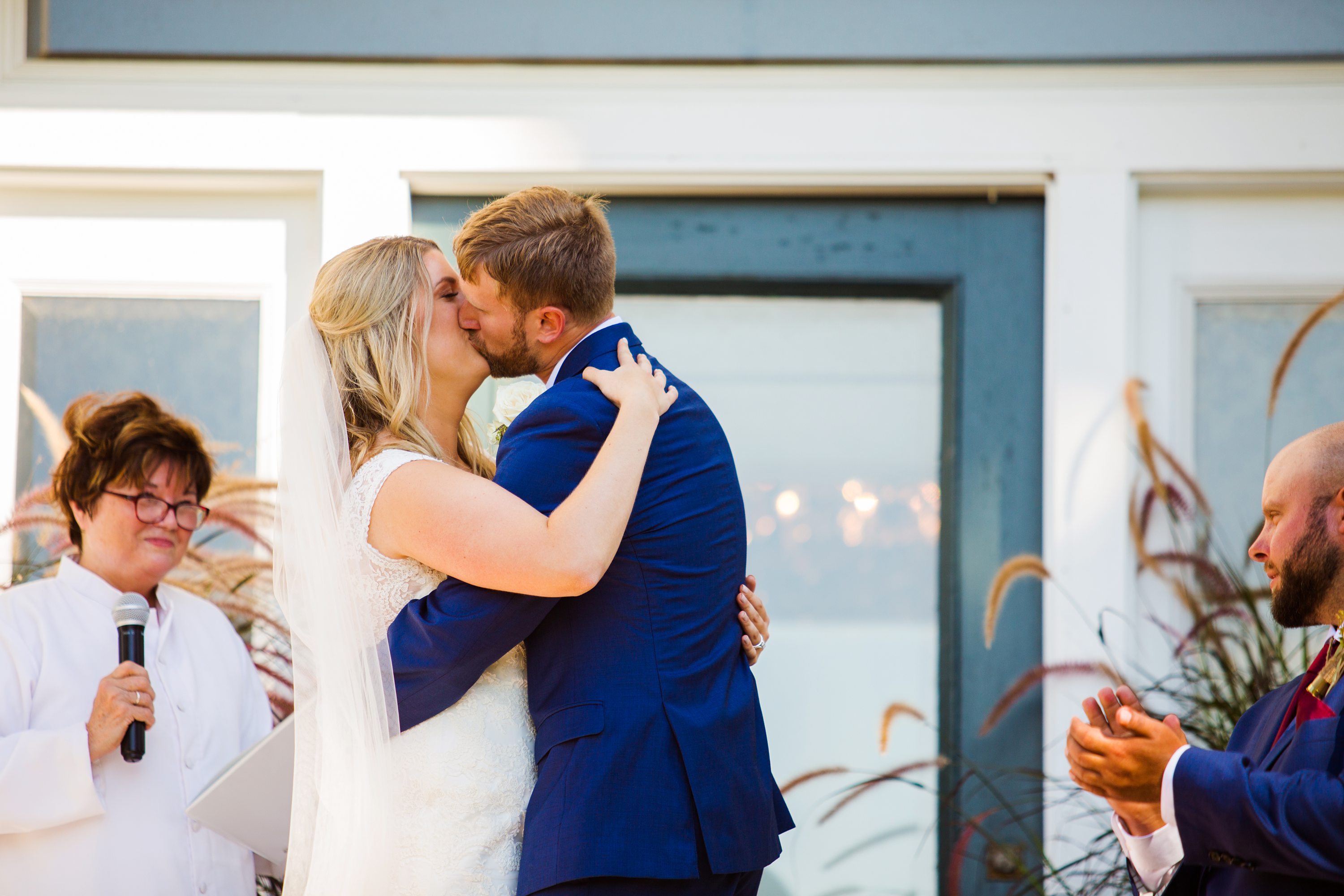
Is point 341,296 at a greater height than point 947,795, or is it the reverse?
point 341,296

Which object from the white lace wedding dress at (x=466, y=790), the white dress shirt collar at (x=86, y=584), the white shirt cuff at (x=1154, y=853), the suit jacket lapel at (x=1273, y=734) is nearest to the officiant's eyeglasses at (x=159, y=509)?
the white dress shirt collar at (x=86, y=584)

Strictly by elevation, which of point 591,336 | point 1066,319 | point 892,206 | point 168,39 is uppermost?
point 168,39

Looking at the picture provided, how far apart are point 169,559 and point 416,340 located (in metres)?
0.92

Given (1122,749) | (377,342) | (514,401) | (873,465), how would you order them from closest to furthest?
(1122,749) → (377,342) → (514,401) → (873,465)

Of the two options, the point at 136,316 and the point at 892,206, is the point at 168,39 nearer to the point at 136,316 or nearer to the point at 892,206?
the point at 136,316

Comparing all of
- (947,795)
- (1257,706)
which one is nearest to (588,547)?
(1257,706)

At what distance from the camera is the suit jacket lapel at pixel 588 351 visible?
6.24 feet

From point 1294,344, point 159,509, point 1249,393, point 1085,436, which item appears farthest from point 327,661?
point 1249,393

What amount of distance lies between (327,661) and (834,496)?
5.26ft

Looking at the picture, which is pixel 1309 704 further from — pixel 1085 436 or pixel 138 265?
pixel 138 265

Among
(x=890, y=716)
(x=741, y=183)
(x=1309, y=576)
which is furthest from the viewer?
(x=741, y=183)

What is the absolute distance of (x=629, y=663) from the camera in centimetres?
175

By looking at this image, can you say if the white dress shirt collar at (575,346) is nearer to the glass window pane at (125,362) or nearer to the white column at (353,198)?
the white column at (353,198)

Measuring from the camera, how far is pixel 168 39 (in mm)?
3023
